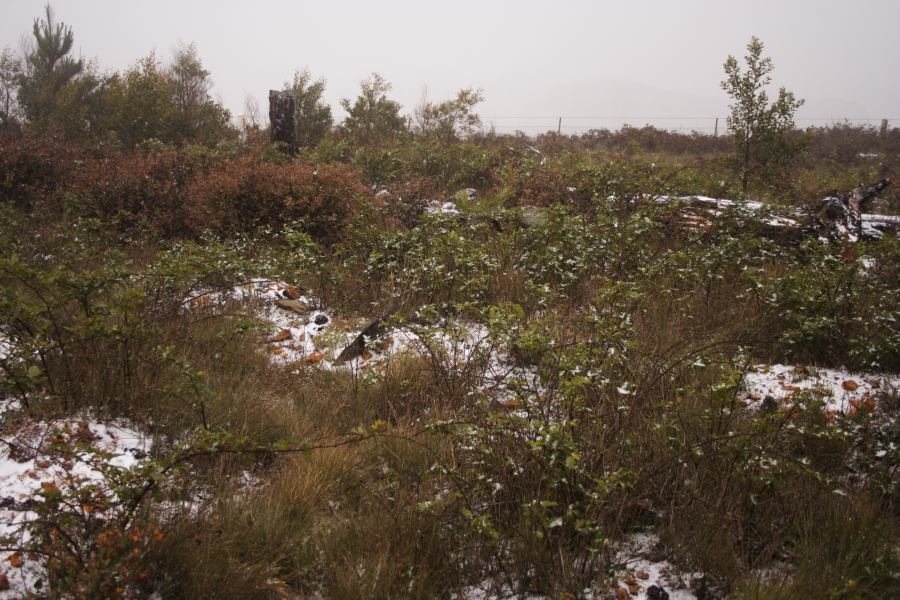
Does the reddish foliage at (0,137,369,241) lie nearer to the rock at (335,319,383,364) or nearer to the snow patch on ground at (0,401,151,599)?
the rock at (335,319,383,364)

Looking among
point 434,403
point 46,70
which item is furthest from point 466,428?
point 46,70

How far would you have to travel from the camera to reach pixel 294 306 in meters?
5.14

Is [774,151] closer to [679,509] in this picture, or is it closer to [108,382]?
[679,509]

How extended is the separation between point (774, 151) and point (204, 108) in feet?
43.3

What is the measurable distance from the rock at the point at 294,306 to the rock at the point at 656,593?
12.3 feet

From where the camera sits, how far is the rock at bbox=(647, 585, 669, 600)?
2145 mm

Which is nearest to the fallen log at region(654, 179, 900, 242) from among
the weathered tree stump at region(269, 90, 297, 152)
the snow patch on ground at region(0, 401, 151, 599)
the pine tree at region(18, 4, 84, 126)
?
the snow patch on ground at region(0, 401, 151, 599)

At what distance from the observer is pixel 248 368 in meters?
3.88

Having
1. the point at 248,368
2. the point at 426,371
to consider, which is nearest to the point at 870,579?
the point at 426,371

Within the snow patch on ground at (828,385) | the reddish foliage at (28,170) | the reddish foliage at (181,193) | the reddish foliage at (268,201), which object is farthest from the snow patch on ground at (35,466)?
the reddish foliage at (28,170)

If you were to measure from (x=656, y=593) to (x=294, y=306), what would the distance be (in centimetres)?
388

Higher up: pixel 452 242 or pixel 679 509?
pixel 452 242

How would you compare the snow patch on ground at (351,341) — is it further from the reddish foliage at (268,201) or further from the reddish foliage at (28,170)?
the reddish foliage at (28,170)

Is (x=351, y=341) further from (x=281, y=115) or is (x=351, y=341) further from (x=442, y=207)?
(x=281, y=115)
